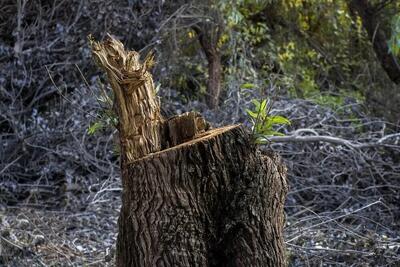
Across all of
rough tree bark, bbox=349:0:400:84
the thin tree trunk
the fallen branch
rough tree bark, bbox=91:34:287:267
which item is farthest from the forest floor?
rough tree bark, bbox=91:34:287:267

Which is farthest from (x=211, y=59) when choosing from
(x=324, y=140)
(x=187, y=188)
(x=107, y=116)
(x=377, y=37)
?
(x=187, y=188)

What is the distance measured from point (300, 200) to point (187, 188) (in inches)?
153

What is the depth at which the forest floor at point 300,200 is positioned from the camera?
550cm

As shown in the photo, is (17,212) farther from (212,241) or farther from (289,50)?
(289,50)

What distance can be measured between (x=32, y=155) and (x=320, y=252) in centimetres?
337

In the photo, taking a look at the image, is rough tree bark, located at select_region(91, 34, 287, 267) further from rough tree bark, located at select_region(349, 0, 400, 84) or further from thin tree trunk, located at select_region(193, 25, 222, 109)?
rough tree bark, located at select_region(349, 0, 400, 84)

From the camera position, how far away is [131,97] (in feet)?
10.4

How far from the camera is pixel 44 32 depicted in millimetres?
7801

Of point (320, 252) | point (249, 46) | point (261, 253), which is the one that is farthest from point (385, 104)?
point (261, 253)

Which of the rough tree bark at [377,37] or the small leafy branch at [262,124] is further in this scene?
the rough tree bark at [377,37]

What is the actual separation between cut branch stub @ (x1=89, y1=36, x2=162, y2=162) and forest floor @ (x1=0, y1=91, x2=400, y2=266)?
2.17m

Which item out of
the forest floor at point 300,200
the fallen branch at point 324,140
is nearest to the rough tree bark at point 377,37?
the forest floor at point 300,200

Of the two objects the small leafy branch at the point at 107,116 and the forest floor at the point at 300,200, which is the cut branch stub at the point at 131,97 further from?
the forest floor at the point at 300,200

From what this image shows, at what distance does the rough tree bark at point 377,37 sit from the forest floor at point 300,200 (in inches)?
26.8
